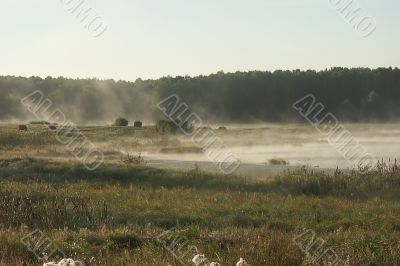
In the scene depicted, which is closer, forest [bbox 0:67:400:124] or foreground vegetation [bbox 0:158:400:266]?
foreground vegetation [bbox 0:158:400:266]

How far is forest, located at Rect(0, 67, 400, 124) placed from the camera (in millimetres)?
85113

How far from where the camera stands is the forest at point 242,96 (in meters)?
85.1

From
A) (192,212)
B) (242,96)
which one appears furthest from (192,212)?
(242,96)

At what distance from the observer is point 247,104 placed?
95062 millimetres

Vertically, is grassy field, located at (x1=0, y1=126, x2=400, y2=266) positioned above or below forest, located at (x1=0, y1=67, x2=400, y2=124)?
below

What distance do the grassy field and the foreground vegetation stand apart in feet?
0.10

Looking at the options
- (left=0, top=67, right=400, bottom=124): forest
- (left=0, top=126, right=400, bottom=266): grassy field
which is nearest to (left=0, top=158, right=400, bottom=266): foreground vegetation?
(left=0, top=126, right=400, bottom=266): grassy field

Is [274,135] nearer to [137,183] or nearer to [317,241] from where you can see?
[137,183]

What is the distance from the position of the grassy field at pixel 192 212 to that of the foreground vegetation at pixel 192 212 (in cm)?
→ 3

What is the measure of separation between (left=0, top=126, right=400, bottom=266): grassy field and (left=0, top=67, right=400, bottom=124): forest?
59.8 m

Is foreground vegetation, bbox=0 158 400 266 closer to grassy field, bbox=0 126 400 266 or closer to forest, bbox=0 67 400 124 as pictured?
grassy field, bbox=0 126 400 266

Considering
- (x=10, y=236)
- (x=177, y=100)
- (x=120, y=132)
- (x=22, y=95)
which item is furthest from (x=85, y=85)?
(x=10, y=236)

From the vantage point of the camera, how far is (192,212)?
53.7 ft

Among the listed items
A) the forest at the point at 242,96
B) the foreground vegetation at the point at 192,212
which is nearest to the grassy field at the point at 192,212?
the foreground vegetation at the point at 192,212
